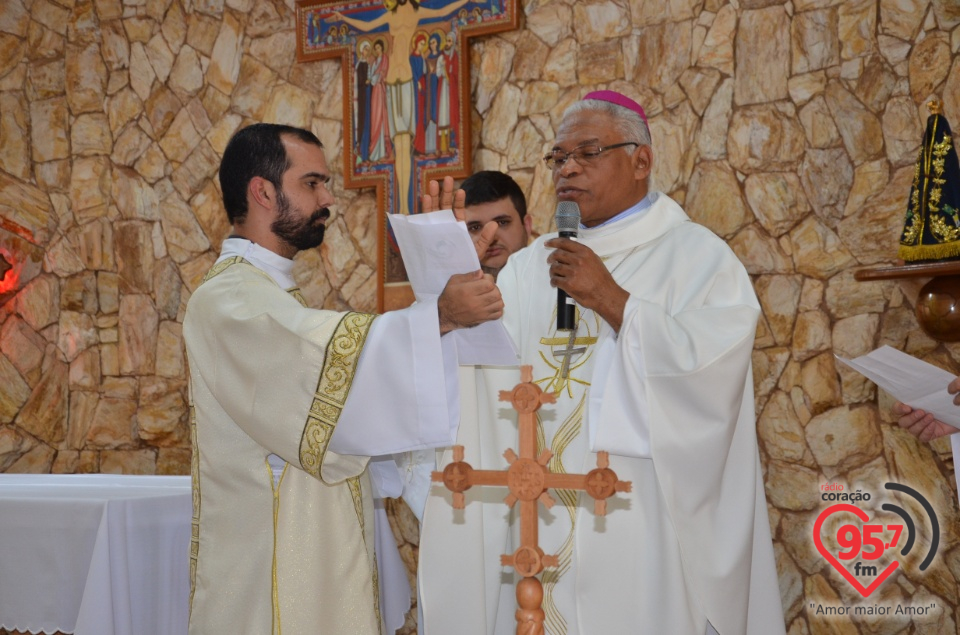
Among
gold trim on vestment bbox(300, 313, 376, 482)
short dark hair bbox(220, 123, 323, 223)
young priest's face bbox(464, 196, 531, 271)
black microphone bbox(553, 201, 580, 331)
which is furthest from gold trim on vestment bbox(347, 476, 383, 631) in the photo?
young priest's face bbox(464, 196, 531, 271)

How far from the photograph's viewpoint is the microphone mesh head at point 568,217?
2.75 m

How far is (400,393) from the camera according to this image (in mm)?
2574

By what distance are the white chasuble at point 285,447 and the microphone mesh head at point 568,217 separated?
0.48m

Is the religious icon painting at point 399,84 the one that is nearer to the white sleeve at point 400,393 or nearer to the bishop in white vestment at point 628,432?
the bishop in white vestment at point 628,432

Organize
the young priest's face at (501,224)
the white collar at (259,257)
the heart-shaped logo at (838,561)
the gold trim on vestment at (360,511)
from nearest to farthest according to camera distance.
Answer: the gold trim on vestment at (360,511) → the white collar at (259,257) → the young priest's face at (501,224) → the heart-shaped logo at (838,561)

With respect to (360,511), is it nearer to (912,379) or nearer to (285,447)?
(285,447)

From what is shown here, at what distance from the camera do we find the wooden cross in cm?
237

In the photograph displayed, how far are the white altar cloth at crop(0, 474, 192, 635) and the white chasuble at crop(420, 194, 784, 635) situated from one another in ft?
3.37

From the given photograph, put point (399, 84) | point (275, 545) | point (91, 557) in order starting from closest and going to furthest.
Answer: point (275, 545)
point (91, 557)
point (399, 84)

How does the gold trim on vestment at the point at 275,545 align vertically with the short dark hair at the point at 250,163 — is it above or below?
below

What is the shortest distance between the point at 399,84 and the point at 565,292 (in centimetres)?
322

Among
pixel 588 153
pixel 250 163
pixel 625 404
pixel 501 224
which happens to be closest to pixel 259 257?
pixel 250 163

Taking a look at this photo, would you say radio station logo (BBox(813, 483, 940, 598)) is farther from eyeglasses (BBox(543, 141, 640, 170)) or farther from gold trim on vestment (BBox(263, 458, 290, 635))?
gold trim on vestment (BBox(263, 458, 290, 635))

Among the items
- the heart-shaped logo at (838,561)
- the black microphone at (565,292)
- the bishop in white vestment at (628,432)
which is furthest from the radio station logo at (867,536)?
the black microphone at (565,292)
